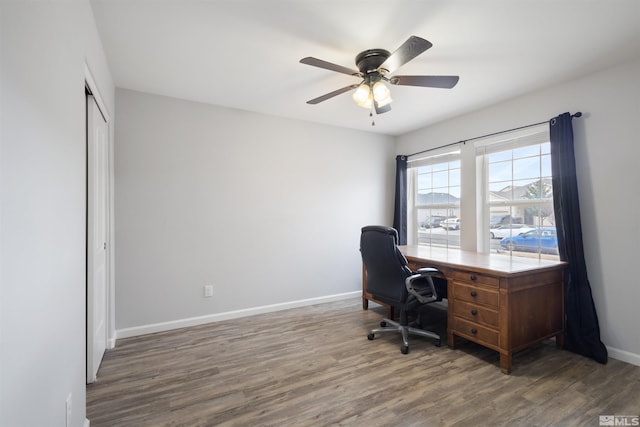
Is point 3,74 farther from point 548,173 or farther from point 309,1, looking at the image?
point 548,173

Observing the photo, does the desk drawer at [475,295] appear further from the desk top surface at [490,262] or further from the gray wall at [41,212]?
the gray wall at [41,212]

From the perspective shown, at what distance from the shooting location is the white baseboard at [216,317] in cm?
276

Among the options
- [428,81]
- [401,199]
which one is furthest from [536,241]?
[428,81]

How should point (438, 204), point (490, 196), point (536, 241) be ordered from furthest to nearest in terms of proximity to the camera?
point (438, 204)
point (490, 196)
point (536, 241)

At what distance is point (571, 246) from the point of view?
8.01 feet

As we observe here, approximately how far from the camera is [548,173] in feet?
9.08

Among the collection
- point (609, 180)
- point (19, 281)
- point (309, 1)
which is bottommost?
point (19, 281)

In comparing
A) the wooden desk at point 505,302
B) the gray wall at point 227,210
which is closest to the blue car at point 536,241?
the wooden desk at point 505,302

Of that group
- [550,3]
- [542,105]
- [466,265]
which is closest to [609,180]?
[542,105]

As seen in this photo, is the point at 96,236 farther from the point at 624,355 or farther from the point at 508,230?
the point at 624,355

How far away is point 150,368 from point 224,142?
7.31ft

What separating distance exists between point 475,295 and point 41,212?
2696 millimetres

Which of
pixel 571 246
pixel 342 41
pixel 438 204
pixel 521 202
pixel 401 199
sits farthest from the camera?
pixel 401 199

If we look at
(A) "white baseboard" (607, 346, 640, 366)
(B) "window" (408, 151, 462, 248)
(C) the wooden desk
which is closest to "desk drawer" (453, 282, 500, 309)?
(C) the wooden desk
